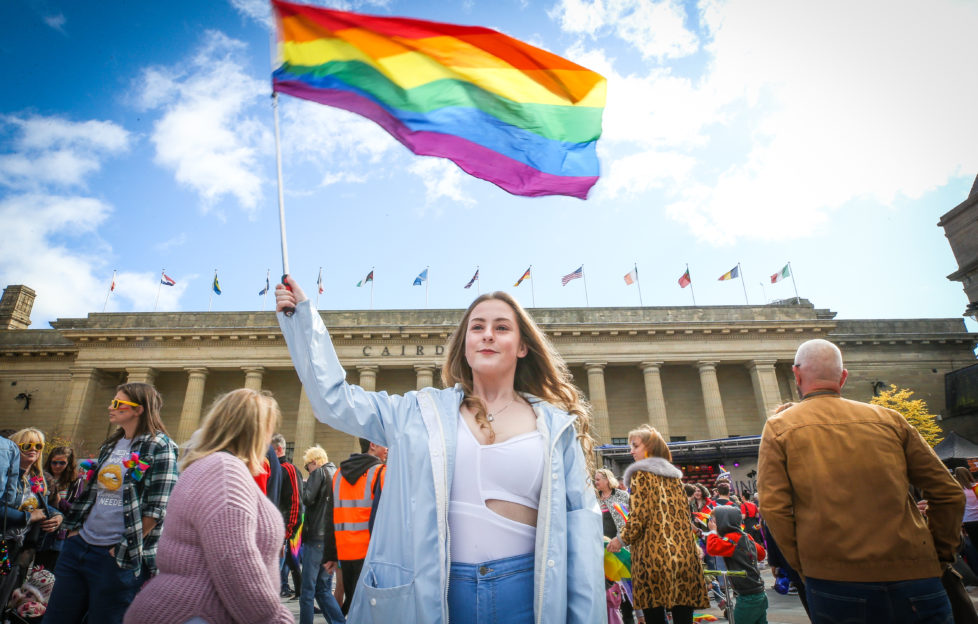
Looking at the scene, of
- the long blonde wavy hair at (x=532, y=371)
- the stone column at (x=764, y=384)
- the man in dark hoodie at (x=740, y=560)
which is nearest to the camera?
the long blonde wavy hair at (x=532, y=371)

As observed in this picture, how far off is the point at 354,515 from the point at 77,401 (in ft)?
88.6

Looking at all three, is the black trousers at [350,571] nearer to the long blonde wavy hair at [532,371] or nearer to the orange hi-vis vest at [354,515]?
the orange hi-vis vest at [354,515]

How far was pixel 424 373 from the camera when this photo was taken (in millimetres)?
24703

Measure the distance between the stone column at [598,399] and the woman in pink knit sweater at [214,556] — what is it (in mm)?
22112

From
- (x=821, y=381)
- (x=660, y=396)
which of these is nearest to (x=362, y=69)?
(x=821, y=381)

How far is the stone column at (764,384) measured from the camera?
80.7 feet

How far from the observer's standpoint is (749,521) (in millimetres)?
7984

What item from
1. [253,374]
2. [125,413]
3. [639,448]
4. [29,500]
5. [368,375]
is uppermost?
[253,374]

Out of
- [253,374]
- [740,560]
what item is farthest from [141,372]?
[740,560]

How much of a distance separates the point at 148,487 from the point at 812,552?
14.3 ft

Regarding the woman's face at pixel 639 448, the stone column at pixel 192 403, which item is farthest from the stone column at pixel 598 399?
the stone column at pixel 192 403

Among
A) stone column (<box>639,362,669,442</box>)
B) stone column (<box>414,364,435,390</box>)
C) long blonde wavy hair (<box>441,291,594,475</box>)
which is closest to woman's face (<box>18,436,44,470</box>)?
long blonde wavy hair (<box>441,291,594,475</box>)

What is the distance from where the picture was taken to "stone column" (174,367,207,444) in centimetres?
2366

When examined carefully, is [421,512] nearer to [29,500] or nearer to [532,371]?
[532,371]
